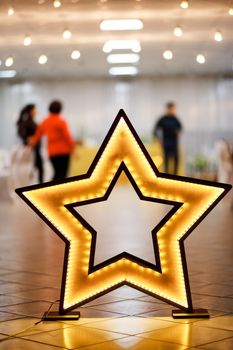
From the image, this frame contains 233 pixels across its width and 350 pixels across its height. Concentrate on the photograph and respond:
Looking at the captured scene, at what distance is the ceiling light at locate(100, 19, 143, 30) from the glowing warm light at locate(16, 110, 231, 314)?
33.2 ft

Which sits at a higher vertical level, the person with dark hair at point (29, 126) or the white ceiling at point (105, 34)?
the white ceiling at point (105, 34)

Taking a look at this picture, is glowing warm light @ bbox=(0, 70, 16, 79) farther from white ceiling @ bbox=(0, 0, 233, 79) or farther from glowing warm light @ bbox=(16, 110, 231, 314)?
glowing warm light @ bbox=(16, 110, 231, 314)

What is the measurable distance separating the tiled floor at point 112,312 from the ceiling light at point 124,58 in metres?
12.6

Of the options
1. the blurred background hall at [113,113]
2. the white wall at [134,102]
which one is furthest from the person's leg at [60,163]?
the white wall at [134,102]

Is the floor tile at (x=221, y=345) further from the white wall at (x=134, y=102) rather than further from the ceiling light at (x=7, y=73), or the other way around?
the white wall at (x=134, y=102)

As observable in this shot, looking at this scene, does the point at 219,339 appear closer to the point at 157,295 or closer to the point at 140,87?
the point at 157,295

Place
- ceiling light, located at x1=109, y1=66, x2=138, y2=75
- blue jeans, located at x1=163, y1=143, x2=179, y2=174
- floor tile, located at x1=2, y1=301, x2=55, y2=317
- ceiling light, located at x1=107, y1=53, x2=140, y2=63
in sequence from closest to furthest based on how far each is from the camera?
floor tile, located at x1=2, y1=301, x2=55, y2=317 < blue jeans, located at x1=163, y1=143, x2=179, y2=174 < ceiling light, located at x1=107, y1=53, x2=140, y2=63 < ceiling light, located at x1=109, y1=66, x2=138, y2=75

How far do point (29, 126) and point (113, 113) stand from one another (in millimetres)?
11332

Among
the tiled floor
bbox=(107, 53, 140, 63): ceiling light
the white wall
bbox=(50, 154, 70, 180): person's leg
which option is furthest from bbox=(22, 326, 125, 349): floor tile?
the white wall

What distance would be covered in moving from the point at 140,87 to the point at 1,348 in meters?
21.4

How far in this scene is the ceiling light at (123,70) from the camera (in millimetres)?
22312

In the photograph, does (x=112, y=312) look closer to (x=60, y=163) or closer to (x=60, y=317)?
(x=60, y=317)

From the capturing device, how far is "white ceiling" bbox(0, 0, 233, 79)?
12609 millimetres

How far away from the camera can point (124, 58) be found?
781 inches
